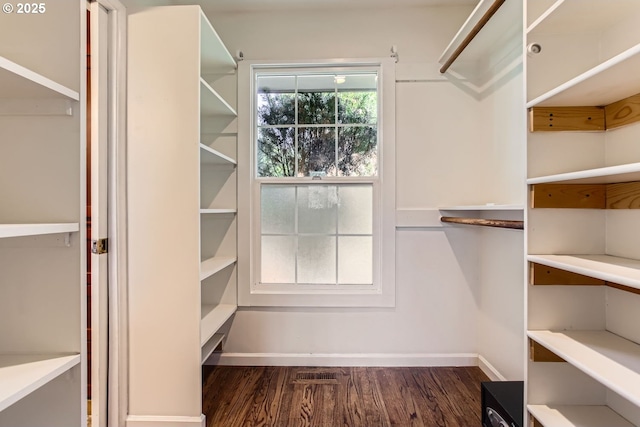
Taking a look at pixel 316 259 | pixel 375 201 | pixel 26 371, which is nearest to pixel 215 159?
pixel 316 259

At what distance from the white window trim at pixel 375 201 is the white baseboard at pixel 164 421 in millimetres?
791

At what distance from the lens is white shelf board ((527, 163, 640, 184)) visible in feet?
2.71

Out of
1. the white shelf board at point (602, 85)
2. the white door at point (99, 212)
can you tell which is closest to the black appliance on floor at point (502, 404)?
the white shelf board at point (602, 85)

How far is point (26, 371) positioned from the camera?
0.89 m

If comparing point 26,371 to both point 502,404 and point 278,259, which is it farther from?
point 502,404

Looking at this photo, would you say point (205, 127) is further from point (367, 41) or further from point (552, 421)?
point (552, 421)

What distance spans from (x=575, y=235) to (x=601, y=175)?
1.37 ft

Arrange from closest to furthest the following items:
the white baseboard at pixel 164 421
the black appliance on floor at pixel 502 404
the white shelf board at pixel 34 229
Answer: the white shelf board at pixel 34 229, the black appliance on floor at pixel 502 404, the white baseboard at pixel 164 421

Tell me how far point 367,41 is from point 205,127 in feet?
4.37

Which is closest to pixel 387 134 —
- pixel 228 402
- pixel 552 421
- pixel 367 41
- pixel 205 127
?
pixel 367 41

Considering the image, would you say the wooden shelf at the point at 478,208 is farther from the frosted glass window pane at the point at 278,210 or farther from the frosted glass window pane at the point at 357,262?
the frosted glass window pane at the point at 278,210

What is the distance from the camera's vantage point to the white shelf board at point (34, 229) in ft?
2.55

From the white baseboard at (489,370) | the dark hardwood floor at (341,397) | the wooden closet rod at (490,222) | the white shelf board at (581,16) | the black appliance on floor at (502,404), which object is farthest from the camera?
the white baseboard at (489,370)

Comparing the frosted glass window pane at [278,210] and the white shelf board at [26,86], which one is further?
the frosted glass window pane at [278,210]
